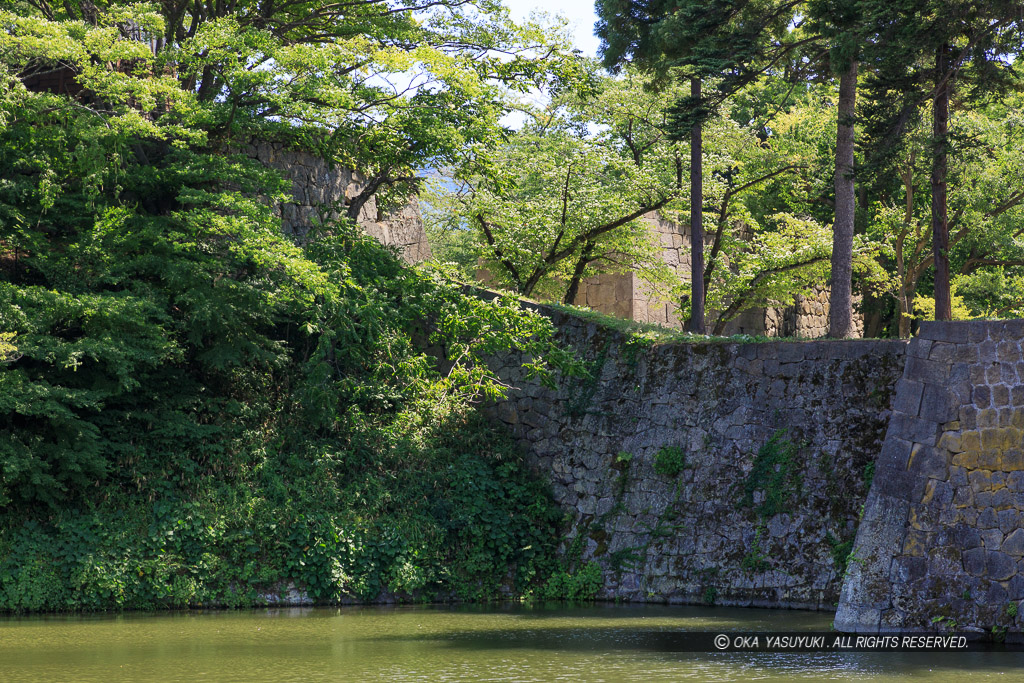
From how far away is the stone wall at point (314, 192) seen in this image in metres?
16.7

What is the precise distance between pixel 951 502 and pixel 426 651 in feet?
18.4

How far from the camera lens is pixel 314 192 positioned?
17.2 m

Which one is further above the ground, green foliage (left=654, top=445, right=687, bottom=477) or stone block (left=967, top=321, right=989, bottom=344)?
stone block (left=967, top=321, right=989, bottom=344)

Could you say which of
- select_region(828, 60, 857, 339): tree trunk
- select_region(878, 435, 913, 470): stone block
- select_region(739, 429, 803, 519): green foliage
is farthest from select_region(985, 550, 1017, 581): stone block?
select_region(828, 60, 857, 339): tree trunk

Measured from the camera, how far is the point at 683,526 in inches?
527

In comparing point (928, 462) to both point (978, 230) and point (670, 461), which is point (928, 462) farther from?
point (978, 230)

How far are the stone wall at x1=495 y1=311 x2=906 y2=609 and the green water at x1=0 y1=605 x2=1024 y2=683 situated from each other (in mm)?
870

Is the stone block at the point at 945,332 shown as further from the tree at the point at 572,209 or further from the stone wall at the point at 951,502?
the tree at the point at 572,209

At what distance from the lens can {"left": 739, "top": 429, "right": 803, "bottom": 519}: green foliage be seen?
12.8 m

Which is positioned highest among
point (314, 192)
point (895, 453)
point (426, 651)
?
point (314, 192)

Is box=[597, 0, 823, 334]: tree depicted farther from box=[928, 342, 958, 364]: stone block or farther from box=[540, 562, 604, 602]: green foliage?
box=[540, 562, 604, 602]: green foliage

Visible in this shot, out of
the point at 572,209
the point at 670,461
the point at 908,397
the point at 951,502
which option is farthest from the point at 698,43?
the point at 951,502

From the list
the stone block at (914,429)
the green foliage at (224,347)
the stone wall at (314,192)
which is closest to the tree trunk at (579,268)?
the stone wall at (314,192)

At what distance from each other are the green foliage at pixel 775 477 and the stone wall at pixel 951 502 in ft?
6.35
